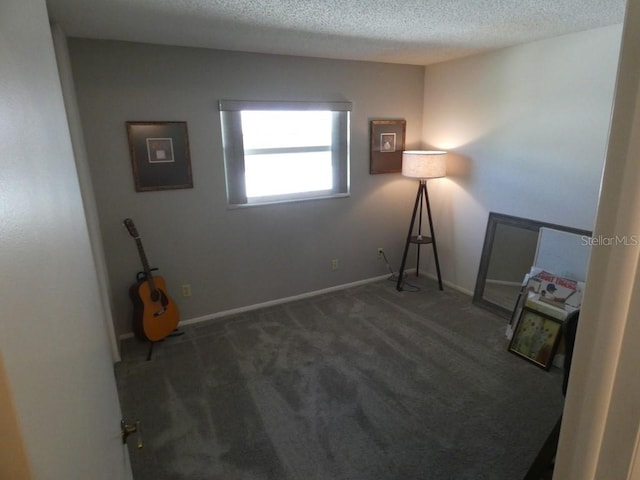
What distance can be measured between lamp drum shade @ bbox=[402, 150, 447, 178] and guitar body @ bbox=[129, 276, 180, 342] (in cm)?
254

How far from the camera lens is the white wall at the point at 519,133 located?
2.70 m

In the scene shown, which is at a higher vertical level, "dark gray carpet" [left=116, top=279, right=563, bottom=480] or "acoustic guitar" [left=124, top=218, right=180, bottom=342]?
"acoustic guitar" [left=124, top=218, right=180, bottom=342]

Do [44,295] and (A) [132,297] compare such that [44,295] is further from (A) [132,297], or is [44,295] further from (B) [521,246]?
(B) [521,246]

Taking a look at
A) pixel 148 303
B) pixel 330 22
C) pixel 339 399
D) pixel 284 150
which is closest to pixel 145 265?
pixel 148 303

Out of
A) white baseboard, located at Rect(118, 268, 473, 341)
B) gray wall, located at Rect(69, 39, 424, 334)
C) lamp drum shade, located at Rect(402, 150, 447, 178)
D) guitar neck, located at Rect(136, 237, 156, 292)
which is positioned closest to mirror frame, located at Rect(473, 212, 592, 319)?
white baseboard, located at Rect(118, 268, 473, 341)

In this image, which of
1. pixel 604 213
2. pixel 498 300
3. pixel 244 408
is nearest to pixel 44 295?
pixel 604 213

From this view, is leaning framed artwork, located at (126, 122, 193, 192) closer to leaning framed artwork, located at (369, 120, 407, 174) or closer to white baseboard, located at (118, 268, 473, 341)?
white baseboard, located at (118, 268, 473, 341)

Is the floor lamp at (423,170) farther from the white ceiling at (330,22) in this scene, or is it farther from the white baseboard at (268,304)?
the white ceiling at (330,22)

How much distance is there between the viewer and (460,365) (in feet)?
8.77

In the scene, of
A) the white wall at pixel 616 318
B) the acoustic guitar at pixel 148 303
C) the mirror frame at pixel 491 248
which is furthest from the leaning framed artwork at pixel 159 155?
the white wall at pixel 616 318

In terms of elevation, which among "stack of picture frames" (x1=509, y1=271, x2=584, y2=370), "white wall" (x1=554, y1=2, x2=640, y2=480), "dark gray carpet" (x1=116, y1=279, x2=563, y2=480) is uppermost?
"white wall" (x1=554, y1=2, x2=640, y2=480)

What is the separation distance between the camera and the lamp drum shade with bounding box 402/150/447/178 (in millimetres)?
3621

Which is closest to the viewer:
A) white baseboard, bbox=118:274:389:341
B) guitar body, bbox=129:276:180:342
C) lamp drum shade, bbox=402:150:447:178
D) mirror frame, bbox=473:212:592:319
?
guitar body, bbox=129:276:180:342

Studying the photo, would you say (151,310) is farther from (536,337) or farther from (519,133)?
(519,133)
